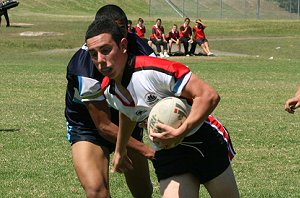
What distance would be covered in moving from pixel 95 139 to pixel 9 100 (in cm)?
1164

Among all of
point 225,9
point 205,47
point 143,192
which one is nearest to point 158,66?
point 143,192

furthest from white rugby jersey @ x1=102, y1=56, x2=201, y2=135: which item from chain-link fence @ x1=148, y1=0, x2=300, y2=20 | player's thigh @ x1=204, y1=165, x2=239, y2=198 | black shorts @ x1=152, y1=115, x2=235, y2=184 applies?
chain-link fence @ x1=148, y1=0, x2=300, y2=20

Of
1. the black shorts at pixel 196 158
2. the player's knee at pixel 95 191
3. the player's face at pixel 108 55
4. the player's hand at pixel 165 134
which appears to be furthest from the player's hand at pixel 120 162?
the player's face at pixel 108 55

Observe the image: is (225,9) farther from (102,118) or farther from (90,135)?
(102,118)

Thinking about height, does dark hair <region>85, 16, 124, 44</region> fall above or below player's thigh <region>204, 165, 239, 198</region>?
above

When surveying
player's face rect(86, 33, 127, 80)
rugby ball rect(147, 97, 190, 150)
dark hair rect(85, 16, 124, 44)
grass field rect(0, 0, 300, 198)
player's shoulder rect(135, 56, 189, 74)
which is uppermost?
dark hair rect(85, 16, 124, 44)

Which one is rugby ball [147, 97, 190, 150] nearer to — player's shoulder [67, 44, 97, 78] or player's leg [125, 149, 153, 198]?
player's shoulder [67, 44, 97, 78]

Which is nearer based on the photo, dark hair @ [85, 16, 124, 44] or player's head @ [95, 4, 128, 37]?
dark hair @ [85, 16, 124, 44]

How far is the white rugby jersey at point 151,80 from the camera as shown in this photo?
17.3 feet

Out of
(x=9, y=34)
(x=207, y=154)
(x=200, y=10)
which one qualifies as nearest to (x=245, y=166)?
(x=207, y=154)

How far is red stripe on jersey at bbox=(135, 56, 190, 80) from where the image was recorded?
207 inches

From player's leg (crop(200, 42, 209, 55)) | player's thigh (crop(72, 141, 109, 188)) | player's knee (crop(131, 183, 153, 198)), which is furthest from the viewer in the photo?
player's leg (crop(200, 42, 209, 55))

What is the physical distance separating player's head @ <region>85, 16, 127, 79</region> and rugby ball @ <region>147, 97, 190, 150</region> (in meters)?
0.35

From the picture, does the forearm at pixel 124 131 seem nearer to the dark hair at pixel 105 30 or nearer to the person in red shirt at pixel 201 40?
the dark hair at pixel 105 30
